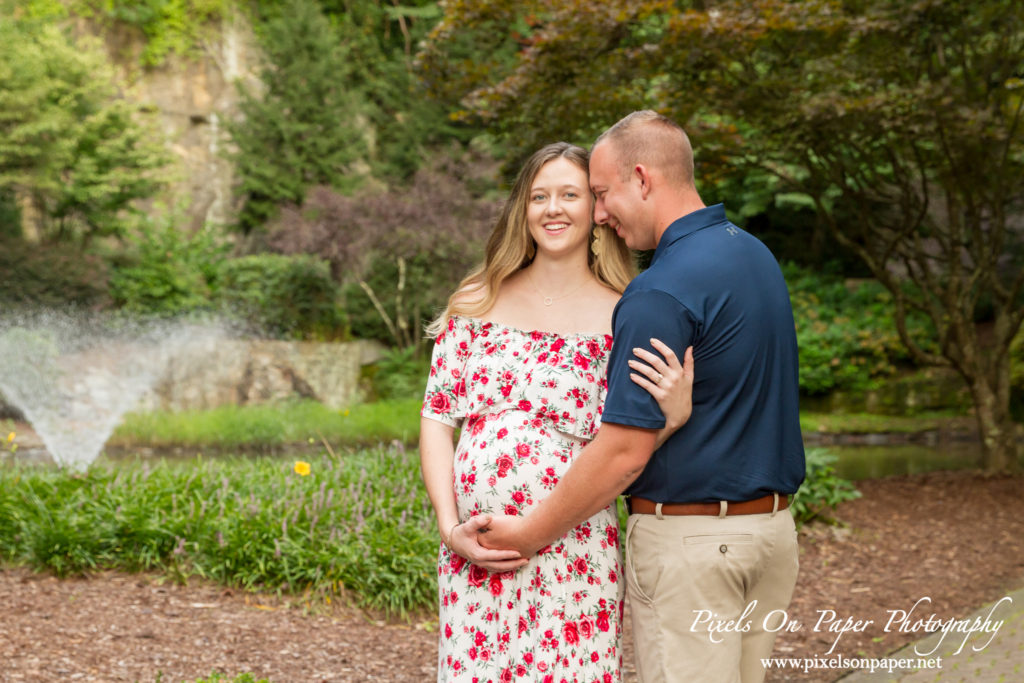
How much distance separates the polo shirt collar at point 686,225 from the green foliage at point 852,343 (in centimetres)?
1517

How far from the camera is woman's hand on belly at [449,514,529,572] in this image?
200 cm

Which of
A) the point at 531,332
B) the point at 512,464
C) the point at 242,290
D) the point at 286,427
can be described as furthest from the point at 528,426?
the point at 242,290

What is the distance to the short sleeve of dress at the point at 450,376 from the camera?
2.28 meters

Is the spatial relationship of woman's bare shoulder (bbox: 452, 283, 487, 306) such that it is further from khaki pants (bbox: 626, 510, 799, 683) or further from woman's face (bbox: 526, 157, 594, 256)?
khaki pants (bbox: 626, 510, 799, 683)

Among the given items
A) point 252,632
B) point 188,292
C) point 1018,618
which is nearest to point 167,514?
point 252,632

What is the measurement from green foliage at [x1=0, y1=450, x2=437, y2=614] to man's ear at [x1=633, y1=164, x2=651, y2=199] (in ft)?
10.1

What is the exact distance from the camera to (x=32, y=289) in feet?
48.0

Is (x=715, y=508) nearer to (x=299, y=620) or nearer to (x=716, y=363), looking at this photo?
(x=716, y=363)

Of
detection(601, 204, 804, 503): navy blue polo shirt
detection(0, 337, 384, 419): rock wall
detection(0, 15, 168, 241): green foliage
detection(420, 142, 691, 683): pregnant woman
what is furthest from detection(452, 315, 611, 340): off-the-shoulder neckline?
detection(0, 15, 168, 241): green foliage

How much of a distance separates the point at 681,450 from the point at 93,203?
57.4 feet

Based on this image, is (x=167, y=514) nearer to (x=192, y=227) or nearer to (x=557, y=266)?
(x=557, y=266)

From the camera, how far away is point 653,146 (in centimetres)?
185

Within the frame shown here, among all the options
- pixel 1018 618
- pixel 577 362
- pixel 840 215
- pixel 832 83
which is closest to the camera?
pixel 577 362

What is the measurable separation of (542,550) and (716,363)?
0.64 meters
